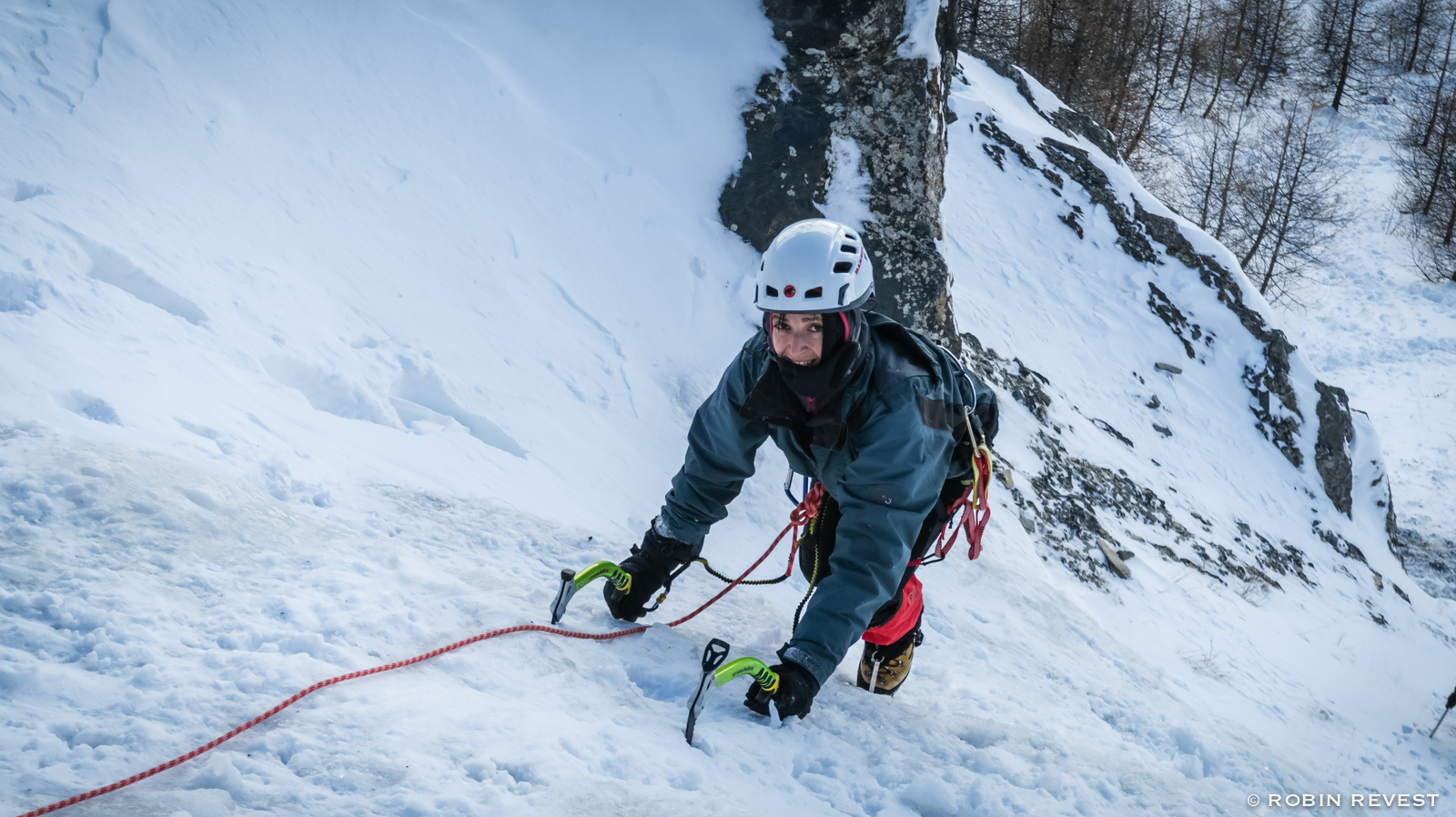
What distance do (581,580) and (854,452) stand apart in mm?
1066

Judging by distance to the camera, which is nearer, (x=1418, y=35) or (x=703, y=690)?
(x=703, y=690)

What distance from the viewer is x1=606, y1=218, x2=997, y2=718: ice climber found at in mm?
2600

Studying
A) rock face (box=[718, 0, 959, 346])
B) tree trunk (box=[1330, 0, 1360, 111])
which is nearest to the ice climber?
Answer: rock face (box=[718, 0, 959, 346])

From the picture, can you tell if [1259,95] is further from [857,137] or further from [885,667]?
[885,667]

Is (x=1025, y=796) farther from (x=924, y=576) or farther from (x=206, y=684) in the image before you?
(x=924, y=576)

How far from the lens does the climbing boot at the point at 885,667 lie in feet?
11.3

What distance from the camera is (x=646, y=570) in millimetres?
3119

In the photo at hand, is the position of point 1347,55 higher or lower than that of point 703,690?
higher

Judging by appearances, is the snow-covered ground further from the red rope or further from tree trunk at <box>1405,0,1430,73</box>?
the red rope

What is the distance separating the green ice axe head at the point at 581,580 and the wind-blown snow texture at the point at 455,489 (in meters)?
0.10

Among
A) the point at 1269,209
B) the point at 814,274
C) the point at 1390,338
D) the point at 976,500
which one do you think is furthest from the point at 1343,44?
the point at 814,274

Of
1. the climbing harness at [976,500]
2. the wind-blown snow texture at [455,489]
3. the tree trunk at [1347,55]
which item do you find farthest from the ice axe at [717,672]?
the tree trunk at [1347,55]

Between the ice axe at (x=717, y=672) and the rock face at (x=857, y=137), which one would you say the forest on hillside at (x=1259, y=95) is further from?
the ice axe at (x=717, y=672)

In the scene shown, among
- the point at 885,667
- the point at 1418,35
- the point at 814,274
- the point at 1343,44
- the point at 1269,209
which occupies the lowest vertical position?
the point at 885,667
